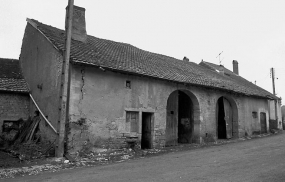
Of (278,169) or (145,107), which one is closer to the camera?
(278,169)

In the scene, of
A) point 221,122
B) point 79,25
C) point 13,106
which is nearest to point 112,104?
point 79,25

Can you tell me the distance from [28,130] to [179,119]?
875 cm

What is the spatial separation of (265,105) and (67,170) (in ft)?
57.3

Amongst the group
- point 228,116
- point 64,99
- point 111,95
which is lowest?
point 228,116

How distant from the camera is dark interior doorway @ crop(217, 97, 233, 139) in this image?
16.8 metres

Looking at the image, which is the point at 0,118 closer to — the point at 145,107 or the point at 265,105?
the point at 145,107

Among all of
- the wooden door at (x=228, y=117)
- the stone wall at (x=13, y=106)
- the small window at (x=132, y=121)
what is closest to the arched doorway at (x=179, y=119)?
the small window at (x=132, y=121)

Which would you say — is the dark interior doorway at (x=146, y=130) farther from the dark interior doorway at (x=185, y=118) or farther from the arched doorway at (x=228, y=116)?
the arched doorway at (x=228, y=116)

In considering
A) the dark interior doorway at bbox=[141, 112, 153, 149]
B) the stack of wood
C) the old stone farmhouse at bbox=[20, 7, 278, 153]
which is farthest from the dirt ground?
the stack of wood

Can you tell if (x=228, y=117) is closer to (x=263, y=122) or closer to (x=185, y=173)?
(x=263, y=122)

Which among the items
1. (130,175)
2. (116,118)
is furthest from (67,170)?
(116,118)

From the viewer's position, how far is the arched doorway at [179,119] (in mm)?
14190

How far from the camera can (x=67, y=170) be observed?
24.8 ft

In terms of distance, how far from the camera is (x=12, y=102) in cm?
1273
